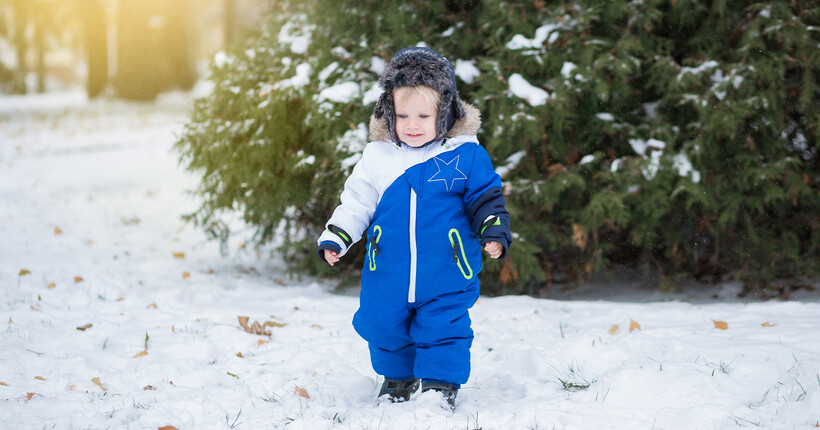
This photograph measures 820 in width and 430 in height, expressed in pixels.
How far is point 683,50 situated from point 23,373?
187 inches

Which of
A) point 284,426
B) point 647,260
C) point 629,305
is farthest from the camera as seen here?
point 647,260

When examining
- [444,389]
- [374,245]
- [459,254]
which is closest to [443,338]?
[444,389]

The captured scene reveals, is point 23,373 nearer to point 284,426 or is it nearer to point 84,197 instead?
point 284,426

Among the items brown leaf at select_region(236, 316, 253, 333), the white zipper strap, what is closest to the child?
the white zipper strap

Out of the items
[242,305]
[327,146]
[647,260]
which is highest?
[327,146]

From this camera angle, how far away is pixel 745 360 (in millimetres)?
3391

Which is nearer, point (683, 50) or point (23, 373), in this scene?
point (23, 373)

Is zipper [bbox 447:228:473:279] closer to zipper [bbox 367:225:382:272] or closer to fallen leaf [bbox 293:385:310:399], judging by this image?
zipper [bbox 367:225:382:272]

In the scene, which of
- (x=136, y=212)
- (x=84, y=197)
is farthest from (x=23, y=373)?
(x=84, y=197)

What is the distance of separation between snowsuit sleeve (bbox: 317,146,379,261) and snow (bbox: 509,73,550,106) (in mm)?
1816

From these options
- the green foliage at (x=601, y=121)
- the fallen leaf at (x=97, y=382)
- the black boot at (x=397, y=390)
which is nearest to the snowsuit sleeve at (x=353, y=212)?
the black boot at (x=397, y=390)

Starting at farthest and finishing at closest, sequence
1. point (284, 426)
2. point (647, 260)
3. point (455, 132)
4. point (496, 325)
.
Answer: point (647, 260), point (496, 325), point (455, 132), point (284, 426)

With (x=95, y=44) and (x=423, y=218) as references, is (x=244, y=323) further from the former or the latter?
(x=95, y=44)

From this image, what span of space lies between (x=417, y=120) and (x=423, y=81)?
0.17m
